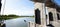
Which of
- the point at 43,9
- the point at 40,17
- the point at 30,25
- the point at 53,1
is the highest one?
the point at 53,1

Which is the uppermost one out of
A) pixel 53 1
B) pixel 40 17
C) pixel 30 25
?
pixel 53 1

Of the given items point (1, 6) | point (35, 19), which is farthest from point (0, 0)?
point (35, 19)

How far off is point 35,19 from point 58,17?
6.37 ft

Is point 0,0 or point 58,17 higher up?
point 0,0

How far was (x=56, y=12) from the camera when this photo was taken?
7.76m

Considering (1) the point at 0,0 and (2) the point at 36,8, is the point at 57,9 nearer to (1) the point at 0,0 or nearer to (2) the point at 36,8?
(2) the point at 36,8

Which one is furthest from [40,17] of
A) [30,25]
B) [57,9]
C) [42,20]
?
Answer: [57,9]

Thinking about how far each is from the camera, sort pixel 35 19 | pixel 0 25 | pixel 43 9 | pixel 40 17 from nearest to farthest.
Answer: pixel 0 25 < pixel 43 9 < pixel 40 17 < pixel 35 19

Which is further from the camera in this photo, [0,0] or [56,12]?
[56,12]

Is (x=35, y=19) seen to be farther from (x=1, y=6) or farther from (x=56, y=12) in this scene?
(x=1, y=6)

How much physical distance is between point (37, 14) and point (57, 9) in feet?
5.28

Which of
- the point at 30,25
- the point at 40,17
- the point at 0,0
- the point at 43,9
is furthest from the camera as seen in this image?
the point at 30,25

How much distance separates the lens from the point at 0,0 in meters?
4.34

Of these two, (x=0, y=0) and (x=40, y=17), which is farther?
(x=40, y=17)
